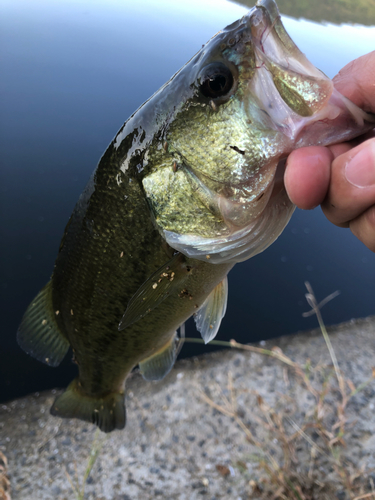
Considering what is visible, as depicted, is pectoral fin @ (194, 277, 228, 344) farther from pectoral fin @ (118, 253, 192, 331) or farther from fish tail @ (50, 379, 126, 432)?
fish tail @ (50, 379, 126, 432)

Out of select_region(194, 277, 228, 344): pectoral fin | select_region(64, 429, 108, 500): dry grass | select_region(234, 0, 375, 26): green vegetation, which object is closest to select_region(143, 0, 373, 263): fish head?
select_region(194, 277, 228, 344): pectoral fin

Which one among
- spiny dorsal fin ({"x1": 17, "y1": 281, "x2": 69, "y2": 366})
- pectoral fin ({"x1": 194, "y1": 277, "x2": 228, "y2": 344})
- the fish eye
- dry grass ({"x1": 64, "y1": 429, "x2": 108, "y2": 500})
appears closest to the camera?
the fish eye

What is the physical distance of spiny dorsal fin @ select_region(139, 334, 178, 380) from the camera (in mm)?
1521

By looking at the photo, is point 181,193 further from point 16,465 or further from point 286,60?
point 16,465

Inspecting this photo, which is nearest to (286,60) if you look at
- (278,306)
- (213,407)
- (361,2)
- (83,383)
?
Result: (83,383)

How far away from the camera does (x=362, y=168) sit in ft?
2.57

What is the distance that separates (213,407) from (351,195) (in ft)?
6.22

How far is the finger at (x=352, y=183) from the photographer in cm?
78

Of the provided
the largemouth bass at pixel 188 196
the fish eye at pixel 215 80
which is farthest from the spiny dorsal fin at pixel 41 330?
the fish eye at pixel 215 80

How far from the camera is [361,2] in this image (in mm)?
10344

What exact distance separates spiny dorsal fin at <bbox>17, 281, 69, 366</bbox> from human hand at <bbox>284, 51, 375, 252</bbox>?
102 cm

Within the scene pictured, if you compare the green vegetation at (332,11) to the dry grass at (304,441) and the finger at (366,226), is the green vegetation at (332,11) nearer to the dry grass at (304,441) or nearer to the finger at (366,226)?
the dry grass at (304,441)

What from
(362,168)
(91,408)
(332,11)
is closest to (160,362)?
(91,408)

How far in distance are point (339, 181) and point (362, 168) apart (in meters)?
0.06
